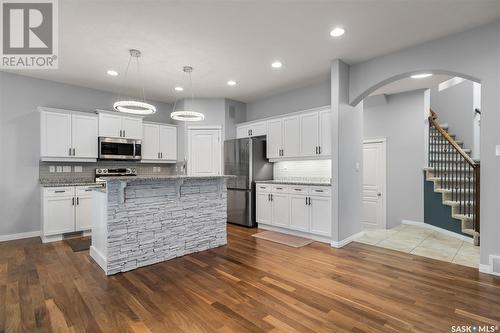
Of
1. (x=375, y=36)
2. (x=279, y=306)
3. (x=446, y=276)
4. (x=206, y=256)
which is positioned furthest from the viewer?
(x=206, y=256)

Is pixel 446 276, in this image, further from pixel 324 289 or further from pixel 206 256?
pixel 206 256

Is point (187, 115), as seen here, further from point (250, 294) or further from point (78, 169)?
point (250, 294)

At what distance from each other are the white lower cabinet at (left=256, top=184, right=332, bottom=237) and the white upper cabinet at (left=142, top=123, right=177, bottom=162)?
8.32 feet

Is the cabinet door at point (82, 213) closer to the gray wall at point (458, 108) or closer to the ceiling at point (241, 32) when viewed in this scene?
the ceiling at point (241, 32)

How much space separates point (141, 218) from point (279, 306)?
207 centimetres

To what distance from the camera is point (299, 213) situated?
4641 millimetres

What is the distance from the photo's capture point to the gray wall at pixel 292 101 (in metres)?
5.14

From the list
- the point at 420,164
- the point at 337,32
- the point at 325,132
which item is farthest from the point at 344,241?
the point at 337,32

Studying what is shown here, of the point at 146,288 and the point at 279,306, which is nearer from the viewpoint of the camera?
the point at 279,306

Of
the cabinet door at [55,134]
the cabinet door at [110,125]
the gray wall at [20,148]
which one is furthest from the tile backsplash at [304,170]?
the gray wall at [20,148]

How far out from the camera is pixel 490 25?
2.97 m

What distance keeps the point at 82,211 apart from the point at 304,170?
4.46 meters

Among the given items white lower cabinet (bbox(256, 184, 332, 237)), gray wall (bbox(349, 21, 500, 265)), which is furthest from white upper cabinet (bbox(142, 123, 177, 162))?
gray wall (bbox(349, 21, 500, 265))

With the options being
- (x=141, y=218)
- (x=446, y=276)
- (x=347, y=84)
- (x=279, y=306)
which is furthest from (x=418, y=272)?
(x=141, y=218)
